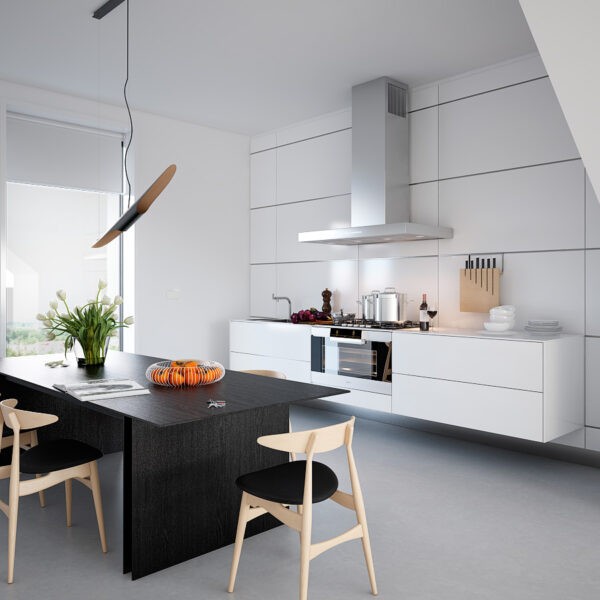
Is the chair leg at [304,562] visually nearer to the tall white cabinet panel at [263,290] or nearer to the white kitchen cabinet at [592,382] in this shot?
the white kitchen cabinet at [592,382]

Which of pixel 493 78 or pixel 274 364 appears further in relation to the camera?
pixel 274 364

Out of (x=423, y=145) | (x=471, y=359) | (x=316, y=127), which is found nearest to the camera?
(x=471, y=359)

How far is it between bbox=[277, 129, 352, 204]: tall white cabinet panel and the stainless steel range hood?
23.3 inches

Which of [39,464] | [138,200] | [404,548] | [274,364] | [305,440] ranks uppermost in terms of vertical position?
[138,200]

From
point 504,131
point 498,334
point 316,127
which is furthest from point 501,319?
point 316,127

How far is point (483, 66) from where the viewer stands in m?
4.64

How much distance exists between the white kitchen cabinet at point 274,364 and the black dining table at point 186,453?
1974 mm

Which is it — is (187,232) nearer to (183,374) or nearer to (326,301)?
(326,301)

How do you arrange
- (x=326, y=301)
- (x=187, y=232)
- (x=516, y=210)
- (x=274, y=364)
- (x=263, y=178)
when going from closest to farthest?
1. (x=516, y=210)
2. (x=274, y=364)
3. (x=326, y=301)
4. (x=187, y=232)
5. (x=263, y=178)

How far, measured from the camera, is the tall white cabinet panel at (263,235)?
6.46 metres

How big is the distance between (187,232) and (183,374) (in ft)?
11.3

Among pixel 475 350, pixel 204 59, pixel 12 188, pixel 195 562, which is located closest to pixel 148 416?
pixel 195 562

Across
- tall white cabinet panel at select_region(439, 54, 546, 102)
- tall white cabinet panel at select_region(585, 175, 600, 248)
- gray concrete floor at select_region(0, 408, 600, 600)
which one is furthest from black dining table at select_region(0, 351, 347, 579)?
tall white cabinet panel at select_region(439, 54, 546, 102)

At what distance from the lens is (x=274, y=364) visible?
18.2ft
